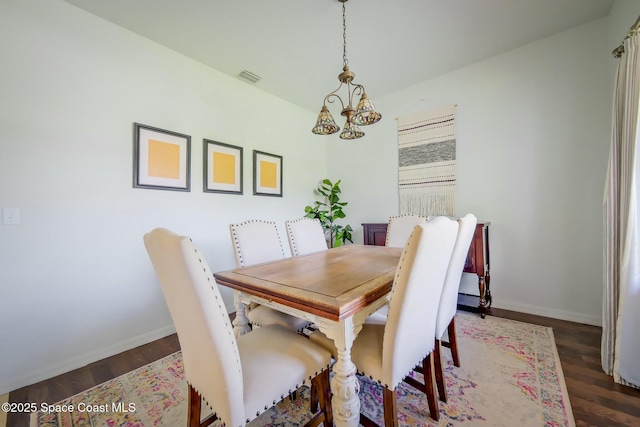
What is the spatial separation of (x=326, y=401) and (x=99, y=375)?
169cm

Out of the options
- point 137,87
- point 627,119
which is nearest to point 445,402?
point 627,119

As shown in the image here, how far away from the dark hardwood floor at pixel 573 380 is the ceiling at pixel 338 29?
271 centimetres

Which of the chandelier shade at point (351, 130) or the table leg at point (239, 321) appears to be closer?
the table leg at point (239, 321)

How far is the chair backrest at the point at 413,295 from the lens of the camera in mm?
897

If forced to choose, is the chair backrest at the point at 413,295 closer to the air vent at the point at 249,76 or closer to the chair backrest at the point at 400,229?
the chair backrest at the point at 400,229

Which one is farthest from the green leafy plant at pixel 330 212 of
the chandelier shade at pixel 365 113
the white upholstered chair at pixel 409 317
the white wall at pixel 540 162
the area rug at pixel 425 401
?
the white upholstered chair at pixel 409 317

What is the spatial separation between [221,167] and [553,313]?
12.2 feet

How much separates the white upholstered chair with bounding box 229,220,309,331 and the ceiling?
5.64 feet

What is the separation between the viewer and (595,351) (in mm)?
1809

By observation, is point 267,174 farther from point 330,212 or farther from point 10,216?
point 10,216

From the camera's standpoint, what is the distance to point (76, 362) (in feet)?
5.94

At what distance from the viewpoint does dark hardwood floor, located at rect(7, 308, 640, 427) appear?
1.27m

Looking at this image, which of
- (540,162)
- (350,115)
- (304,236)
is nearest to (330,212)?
(304,236)

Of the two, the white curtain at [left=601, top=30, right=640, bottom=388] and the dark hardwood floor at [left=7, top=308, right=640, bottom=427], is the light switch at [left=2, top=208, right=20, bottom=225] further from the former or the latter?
the white curtain at [left=601, top=30, right=640, bottom=388]
